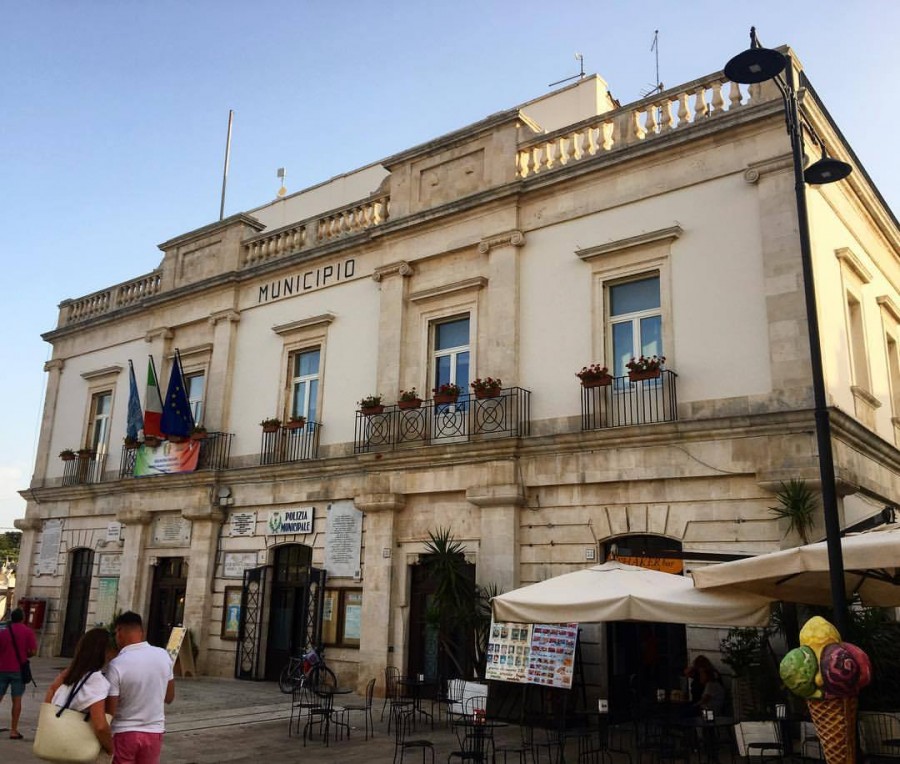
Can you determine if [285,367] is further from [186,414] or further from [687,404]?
[687,404]

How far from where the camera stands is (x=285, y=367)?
1919 cm

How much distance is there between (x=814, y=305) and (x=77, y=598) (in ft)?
68.0

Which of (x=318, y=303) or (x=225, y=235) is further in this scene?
(x=225, y=235)

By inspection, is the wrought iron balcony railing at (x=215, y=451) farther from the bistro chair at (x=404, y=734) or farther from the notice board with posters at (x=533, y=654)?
the notice board with posters at (x=533, y=654)

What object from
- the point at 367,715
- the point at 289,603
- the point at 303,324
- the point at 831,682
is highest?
the point at 303,324

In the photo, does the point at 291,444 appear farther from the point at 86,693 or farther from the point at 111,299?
the point at 86,693

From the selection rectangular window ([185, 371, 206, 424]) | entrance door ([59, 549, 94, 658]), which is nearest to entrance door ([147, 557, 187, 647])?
entrance door ([59, 549, 94, 658])

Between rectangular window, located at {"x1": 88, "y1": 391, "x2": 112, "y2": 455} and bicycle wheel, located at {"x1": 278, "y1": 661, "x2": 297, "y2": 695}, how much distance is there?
31.6 feet

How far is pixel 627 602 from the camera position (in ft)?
27.9

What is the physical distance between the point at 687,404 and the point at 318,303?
9.07 m

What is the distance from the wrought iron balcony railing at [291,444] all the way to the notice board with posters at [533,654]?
655 centimetres

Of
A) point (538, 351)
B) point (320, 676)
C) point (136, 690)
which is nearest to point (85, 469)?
point (320, 676)

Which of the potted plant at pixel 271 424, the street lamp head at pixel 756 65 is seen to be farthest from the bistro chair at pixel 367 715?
the street lamp head at pixel 756 65

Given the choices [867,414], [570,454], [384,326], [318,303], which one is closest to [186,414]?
[318,303]
